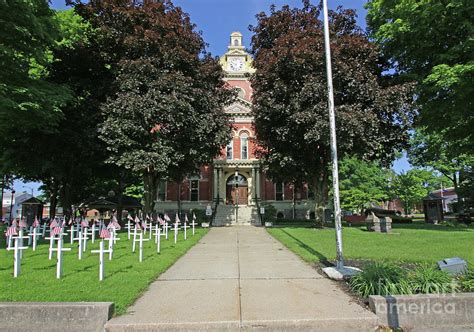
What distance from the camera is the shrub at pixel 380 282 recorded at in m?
6.18

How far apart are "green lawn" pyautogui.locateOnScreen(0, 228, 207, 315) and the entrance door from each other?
27.0 metres

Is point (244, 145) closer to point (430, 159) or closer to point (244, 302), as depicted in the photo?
point (430, 159)

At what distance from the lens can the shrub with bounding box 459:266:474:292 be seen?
20.7ft

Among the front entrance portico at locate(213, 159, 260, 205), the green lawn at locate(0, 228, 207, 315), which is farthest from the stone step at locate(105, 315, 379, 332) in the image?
the front entrance portico at locate(213, 159, 260, 205)

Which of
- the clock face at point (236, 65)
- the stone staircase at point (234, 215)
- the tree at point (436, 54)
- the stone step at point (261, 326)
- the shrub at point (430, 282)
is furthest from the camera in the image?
the clock face at point (236, 65)

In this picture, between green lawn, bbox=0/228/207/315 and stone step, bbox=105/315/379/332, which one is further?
green lawn, bbox=0/228/207/315

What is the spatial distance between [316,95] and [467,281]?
1412 centimetres

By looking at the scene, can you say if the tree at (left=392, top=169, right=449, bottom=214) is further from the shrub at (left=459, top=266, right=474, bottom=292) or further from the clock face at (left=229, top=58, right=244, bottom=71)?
the shrub at (left=459, top=266, right=474, bottom=292)

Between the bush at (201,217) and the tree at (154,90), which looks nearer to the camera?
the tree at (154,90)

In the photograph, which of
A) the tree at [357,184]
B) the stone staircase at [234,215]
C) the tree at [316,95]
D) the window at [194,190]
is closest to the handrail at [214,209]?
the stone staircase at [234,215]

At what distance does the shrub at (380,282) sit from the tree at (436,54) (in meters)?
12.2

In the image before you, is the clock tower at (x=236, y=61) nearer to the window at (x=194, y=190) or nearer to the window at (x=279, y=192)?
the window at (x=194, y=190)

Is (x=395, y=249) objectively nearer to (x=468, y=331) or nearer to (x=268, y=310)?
(x=468, y=331)

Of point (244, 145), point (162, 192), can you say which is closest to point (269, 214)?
point (244, 145)
